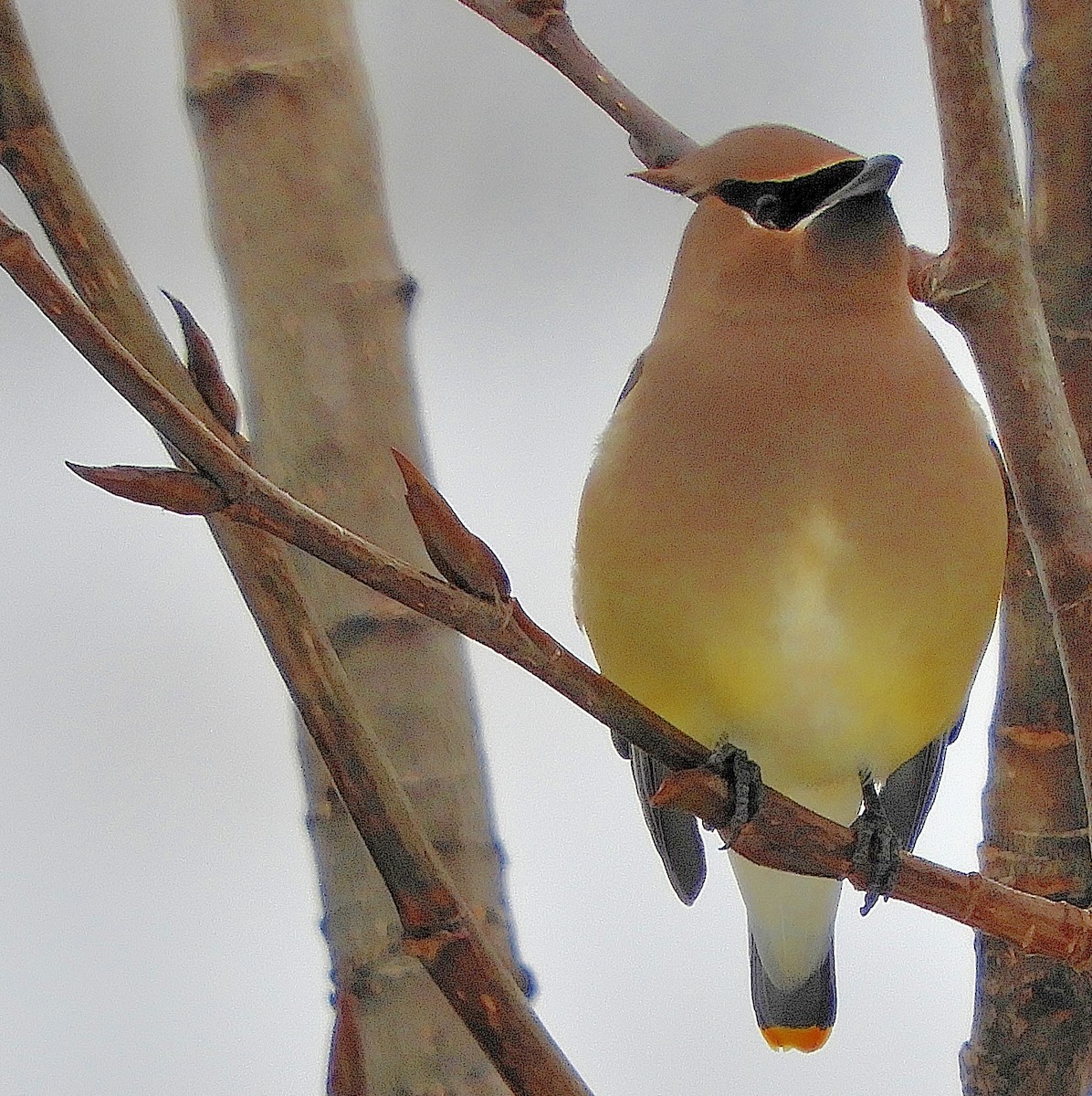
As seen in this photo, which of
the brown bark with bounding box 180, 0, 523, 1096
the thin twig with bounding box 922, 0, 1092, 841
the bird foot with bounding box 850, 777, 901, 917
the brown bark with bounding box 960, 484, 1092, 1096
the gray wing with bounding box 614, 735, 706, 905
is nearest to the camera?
the thin twig with bounding box 922, 0, 1092, 841

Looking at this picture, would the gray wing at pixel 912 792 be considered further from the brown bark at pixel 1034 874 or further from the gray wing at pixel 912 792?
the brown bark at pixel 1034 874

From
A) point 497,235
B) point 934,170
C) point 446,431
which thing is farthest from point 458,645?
point 934,170

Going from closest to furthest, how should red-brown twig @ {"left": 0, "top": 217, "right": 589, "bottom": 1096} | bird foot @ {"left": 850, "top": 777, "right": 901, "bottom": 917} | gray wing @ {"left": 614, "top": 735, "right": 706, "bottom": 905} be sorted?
red-brown twig @ {"left": 0, "top": 217, "right": 589, "bottom": 1096} → bird foot @ {"left": 850, "top": 777, "right": 901, "bottom": 917} → gray wing @ {"left": 614, "top": 735, "right": 706, "bottom": 905}

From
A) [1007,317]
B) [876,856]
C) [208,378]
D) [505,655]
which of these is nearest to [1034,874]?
[876,856]

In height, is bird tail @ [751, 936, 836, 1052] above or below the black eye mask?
below

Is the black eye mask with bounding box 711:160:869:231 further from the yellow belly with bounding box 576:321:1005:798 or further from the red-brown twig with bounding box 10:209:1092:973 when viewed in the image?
the red-brown twig with bounding box 10:209:1092:973

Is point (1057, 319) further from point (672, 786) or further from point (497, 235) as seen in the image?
point (497, 235)

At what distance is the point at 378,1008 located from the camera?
94 cm

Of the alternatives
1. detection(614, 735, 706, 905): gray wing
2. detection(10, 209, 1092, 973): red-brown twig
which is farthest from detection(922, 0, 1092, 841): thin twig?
detection(614, 735, 706, 905): gray wing

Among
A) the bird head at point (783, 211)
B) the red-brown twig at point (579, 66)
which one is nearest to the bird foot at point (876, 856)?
the bird head at point (783, 211)

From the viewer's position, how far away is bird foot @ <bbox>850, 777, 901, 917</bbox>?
79 cm

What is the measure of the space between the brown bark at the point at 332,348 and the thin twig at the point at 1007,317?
0.40 m

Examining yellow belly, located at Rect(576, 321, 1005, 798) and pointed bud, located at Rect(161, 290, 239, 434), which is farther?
yellow belly, located at Rect(576, 321, 1005, 798)

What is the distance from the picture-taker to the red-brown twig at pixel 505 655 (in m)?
0.47
